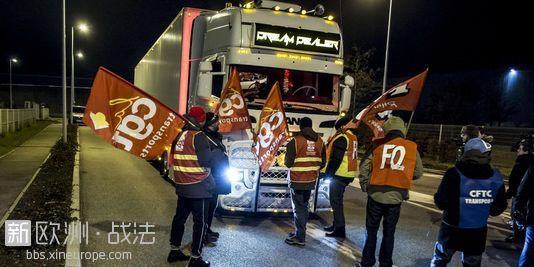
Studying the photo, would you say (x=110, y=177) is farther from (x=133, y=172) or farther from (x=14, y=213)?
(x=14, y=213)

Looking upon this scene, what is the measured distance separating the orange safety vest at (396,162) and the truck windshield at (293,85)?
3.06 metres

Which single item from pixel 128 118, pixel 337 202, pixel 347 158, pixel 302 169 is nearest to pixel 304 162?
pixel 302 169

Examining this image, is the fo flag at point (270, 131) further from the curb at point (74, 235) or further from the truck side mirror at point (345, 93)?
the curb at point (74, 235)

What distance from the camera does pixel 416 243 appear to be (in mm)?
6871

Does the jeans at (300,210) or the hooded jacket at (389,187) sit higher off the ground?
the hooded jacket at (389,187)

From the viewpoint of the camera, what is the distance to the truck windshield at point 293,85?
26.0ft

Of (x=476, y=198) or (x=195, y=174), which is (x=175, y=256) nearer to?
(x=195, y=174)

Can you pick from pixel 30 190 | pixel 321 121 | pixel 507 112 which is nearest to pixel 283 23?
pixel 321 121

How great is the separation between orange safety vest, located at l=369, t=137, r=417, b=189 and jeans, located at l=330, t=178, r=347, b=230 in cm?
188

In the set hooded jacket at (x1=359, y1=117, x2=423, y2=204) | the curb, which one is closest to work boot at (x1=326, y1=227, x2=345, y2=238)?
hooded jacket at (x1=359, y1=117, x2=423, y2=204)

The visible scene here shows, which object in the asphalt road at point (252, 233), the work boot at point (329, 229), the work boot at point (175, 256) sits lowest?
the asphalt road at point (252, 233)

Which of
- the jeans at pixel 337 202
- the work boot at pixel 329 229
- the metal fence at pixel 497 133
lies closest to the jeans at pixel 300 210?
the jeans at pixel 337 202

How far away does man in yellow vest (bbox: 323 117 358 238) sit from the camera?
22.3ft

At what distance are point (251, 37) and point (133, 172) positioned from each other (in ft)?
22.2
